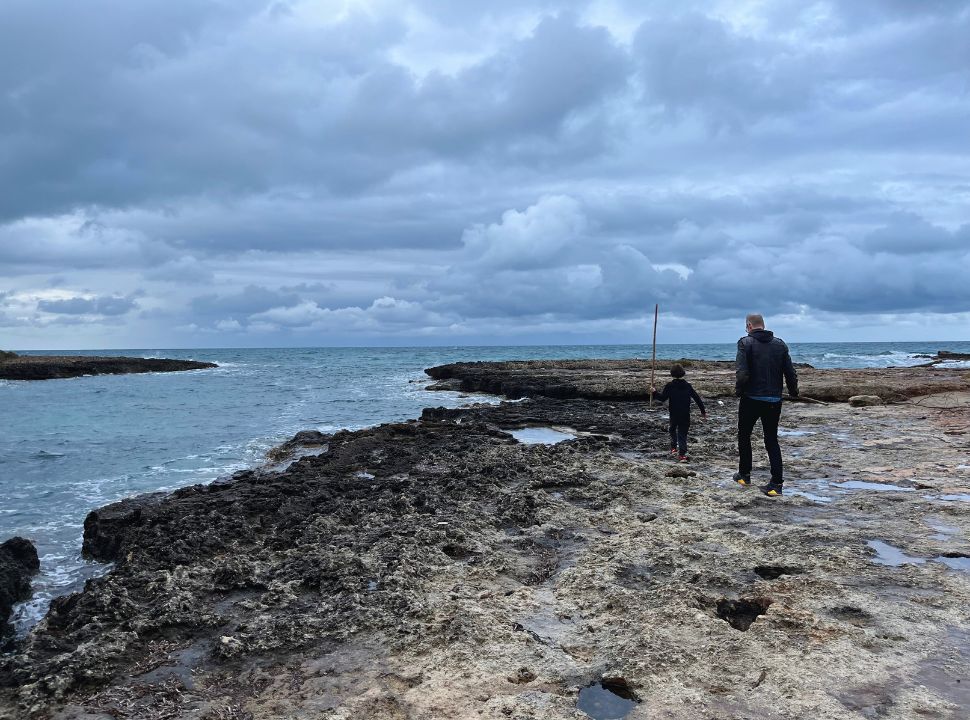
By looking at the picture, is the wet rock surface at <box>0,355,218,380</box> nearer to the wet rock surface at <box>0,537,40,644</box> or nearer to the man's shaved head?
the wet rock surface at <box>0,537,40,644</box>

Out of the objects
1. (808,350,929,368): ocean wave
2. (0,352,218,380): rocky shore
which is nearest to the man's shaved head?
(808,350,929,368): ocean wave

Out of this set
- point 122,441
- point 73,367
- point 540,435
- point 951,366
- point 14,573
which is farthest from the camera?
point 73,367

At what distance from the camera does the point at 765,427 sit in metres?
8.96

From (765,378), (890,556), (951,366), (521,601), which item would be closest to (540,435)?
(765,378)

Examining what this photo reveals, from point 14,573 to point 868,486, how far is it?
10.5 metres

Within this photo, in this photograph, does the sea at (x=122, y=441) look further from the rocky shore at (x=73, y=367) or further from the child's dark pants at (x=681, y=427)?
the rocky shore at (x=73, y=367)

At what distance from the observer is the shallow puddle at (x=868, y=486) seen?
8836mm

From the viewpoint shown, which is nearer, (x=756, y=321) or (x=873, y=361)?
(x=756, y=321)

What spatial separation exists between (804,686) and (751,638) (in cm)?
61

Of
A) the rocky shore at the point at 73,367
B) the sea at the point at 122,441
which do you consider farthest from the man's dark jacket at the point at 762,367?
the rocky shore at the point at 73,367

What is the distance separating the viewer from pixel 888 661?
4.06 m

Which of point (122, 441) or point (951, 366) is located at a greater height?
point (951, 366)

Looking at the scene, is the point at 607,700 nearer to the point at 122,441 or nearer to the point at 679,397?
the point at 679,397

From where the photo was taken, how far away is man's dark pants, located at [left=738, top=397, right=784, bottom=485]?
868 cm
